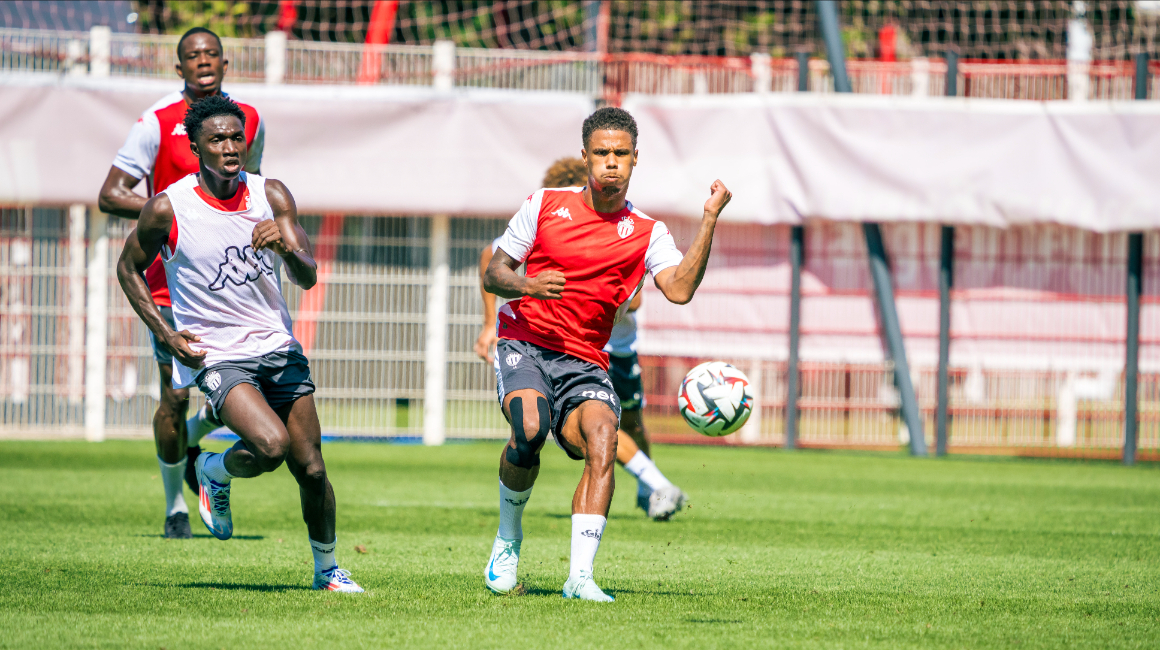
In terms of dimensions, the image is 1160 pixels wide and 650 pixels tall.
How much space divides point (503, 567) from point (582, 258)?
1.39m

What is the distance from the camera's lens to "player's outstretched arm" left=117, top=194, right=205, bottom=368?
5.77 meters

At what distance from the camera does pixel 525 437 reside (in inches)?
221

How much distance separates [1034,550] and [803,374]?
25.0 feet

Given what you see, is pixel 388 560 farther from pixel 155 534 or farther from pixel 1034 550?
pixel 1034 550

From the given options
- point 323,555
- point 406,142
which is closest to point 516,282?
point 323,555

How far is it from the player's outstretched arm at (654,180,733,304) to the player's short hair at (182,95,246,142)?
210 cm

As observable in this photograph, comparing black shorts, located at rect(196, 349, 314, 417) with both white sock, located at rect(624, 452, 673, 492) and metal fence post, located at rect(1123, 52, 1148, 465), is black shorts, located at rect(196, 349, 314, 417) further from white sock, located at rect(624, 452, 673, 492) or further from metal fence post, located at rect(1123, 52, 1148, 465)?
metal fence post, located at rect(1123, 52, 1148, 465)

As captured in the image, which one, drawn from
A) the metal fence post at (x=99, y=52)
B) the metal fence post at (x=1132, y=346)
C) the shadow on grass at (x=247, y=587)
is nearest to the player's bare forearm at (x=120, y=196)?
the shadow on grass at (x=247, y=587)

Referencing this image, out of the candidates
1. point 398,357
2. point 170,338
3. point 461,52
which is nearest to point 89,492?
point 170,338

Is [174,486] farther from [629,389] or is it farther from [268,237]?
[629,389]

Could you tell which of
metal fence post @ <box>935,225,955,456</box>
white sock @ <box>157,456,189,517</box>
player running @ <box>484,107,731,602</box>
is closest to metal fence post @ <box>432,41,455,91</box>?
metal fence post @ <box>935,225,955,456</box>

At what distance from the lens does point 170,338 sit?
18.9 ft

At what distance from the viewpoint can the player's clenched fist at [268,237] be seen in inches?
219

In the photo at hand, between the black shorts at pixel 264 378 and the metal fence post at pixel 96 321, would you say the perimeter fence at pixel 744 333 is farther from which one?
the black shorts at pixel 264 378
